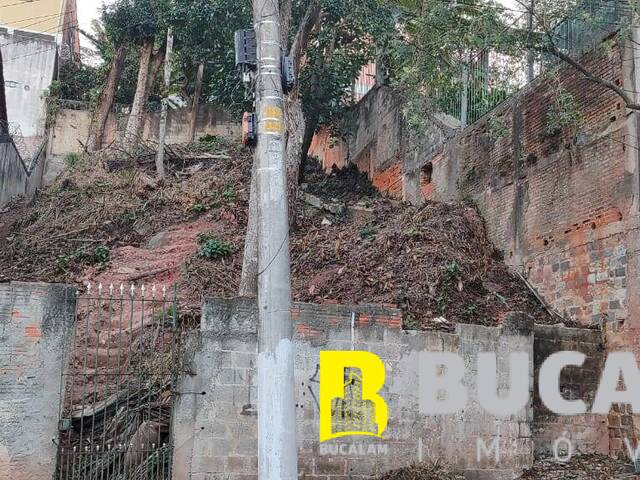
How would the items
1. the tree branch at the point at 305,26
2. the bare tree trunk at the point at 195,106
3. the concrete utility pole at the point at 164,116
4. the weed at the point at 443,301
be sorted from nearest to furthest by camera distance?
1. the weed at the point at 443,301
2. the tree branch at the point at 305,26
3. the concrete utility pole at the point at 164,116
4. the bare tree trunk at the point at 195,106

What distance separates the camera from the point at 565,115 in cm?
1061

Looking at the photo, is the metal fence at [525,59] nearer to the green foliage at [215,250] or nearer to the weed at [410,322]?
the weed at [410,322]

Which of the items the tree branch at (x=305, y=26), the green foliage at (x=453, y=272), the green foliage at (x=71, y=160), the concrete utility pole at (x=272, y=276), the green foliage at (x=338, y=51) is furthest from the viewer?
the green foliage at (x=71, y=160)

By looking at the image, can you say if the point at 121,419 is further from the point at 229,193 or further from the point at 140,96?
the point at 140,96

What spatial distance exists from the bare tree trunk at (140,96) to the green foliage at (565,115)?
12996 mm

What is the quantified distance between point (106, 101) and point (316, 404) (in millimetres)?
16691

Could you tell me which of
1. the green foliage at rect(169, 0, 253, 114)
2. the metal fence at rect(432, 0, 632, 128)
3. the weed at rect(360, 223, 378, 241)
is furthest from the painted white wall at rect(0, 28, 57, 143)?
the metal fence at rect(432, 0, 632, 128)

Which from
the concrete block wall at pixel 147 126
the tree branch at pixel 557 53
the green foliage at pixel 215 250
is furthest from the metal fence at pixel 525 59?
the concrete block wall at pixel 147 126

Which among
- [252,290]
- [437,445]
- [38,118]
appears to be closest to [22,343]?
[252,290]

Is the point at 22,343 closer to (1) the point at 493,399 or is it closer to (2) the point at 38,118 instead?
(1) the point at 493,399

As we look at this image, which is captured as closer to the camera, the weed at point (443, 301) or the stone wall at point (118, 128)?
the weed at point (443, 301)

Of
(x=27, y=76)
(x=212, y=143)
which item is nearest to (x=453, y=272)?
(x=212, y=143)

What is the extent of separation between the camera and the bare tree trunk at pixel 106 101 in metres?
21.8

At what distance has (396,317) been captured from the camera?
844cm
